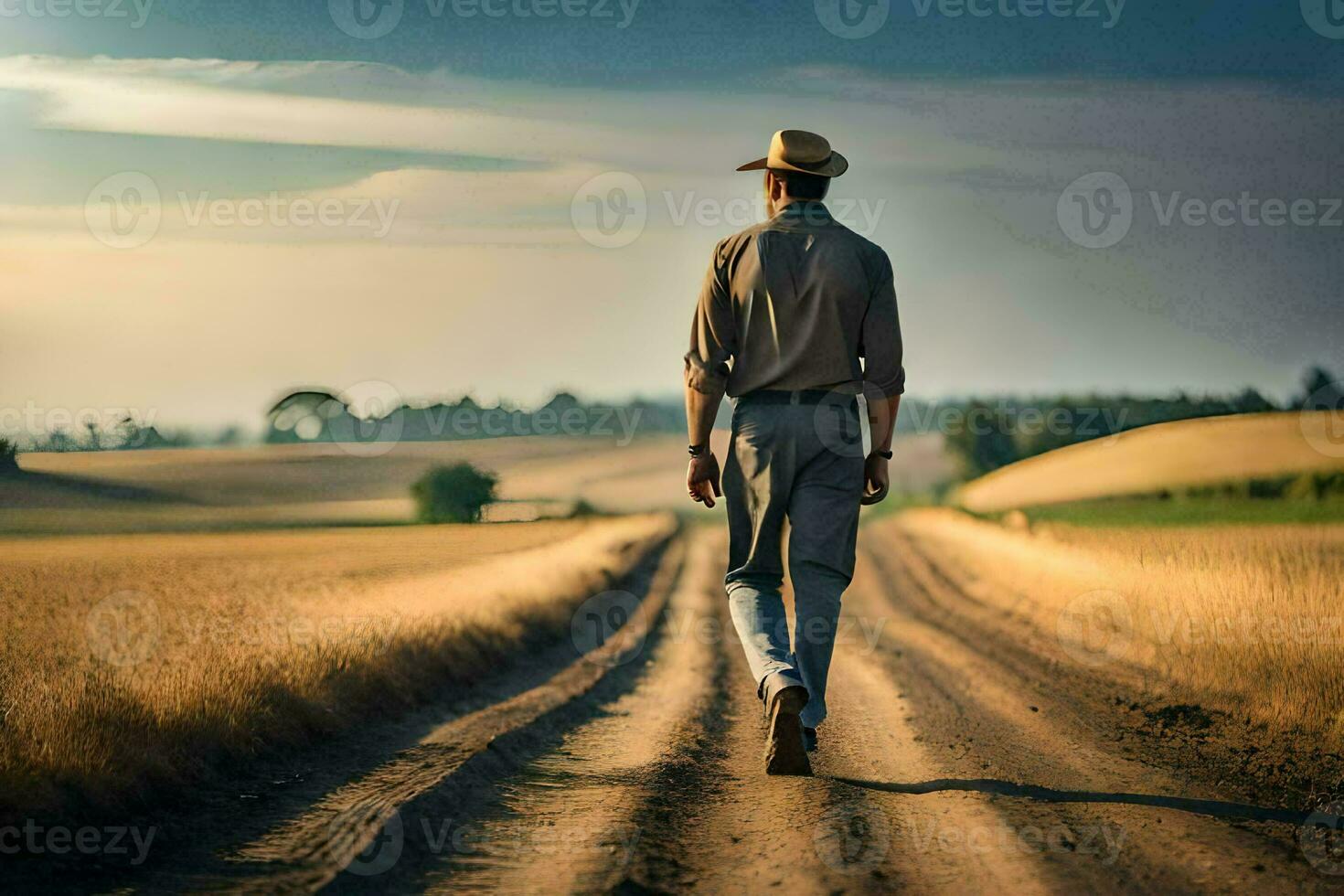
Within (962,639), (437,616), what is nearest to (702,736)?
(437,616)

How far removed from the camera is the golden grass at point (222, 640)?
16.1 feet

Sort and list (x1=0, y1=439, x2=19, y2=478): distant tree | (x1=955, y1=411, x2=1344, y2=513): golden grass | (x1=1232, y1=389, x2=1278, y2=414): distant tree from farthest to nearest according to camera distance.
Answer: (x1=1232, y1=389, x2=1278, y2=414): distant tree < (x1=955, y1=411, x2=1344, y2=513): golden grass < (x1=0, y1=439, x2=19, y2=478): distant tree

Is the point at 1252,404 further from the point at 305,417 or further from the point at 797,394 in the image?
the point at 797,394

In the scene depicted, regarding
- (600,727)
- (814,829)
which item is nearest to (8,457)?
(600,727)

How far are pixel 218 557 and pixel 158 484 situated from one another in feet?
7.59

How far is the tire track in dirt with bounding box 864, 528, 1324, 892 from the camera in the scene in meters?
3.77

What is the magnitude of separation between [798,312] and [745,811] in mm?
2226

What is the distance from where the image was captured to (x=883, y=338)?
5172 millimetres

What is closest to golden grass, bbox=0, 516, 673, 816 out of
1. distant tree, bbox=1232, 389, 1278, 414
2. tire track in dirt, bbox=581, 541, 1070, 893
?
tire track in dirt, bbox=581, 541, 1070, 893

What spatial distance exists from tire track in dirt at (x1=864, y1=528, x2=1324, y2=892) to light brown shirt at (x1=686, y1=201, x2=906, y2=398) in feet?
6.65

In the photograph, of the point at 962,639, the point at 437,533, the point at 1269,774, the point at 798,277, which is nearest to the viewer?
the point at 798,277

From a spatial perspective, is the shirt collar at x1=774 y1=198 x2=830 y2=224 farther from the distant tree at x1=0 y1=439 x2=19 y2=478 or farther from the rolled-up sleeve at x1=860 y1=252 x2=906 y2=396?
the distant tree at x1=0 y1=439 x2=19 y2=478

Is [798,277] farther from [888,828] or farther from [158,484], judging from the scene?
[158,484]

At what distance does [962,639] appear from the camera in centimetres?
1292
